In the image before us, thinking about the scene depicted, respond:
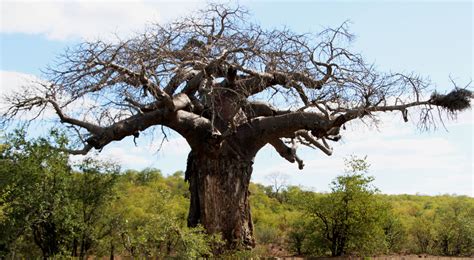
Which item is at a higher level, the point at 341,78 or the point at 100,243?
the point at 341,78

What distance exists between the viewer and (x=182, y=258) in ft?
26.8

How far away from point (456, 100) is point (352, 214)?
4506 mm

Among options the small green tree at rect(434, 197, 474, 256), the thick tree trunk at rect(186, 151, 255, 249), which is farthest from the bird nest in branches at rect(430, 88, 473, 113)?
the small green tree at rect(434, 197, 474, 256)

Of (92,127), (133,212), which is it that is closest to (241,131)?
(92,127)

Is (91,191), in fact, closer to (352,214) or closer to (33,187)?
(33,187)

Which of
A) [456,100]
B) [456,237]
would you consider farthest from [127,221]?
[456,237]

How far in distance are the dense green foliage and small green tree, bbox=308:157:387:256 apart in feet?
0.07

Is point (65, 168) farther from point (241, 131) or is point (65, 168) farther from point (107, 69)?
point (241, 131)

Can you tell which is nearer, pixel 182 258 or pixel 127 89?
pixel 182 258

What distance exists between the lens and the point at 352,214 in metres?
13.7

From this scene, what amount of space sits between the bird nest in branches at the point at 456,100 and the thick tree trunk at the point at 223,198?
11.4 ft

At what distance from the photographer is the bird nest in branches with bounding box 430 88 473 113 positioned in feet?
32.6

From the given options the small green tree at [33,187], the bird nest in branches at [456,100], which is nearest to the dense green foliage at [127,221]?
the small green tree at [33,187]

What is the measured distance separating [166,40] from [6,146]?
315 cm
